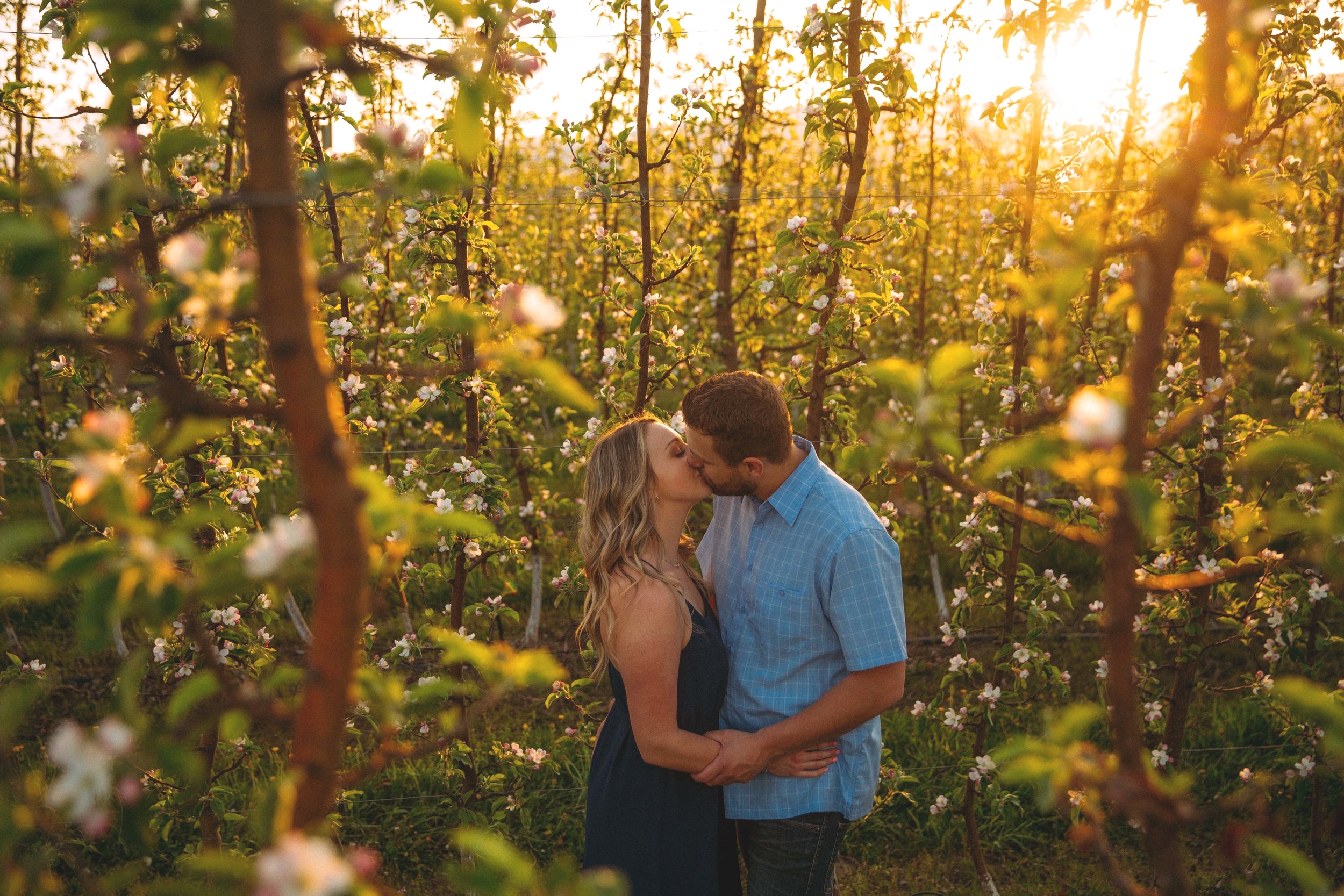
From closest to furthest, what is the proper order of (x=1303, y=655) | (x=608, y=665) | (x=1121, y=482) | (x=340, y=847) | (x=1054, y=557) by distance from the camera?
(x=1121, y=482), (x=608, y=665), (x=340, y=847), (x=1303, y=655), (x=1054, y=557)

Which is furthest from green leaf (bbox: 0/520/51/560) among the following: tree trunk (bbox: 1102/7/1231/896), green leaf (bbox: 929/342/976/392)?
tree trunk (bbox: 1102/7/1231/896)

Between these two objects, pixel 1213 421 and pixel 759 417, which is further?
pixel 1213 421

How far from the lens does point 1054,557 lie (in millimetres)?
5137

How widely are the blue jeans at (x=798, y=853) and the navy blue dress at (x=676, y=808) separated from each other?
0.13m

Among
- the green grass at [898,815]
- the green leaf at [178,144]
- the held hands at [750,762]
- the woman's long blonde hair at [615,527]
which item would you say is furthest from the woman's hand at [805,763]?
the green leaf at [178,144]

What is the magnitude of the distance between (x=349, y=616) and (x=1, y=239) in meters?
0.36

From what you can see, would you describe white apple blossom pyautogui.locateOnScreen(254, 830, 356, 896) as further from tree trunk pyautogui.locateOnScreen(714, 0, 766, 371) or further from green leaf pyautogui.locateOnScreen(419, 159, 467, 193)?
tree trunk pyautogui.locateOnScreen(714, 0, 766, 371)

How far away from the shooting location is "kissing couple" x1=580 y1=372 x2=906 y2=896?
2.05 m

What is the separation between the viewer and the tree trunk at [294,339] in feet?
2.30

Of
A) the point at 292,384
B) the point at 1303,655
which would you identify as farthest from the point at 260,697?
the point at 1303,655

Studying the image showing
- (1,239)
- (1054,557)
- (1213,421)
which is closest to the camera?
(1,239)

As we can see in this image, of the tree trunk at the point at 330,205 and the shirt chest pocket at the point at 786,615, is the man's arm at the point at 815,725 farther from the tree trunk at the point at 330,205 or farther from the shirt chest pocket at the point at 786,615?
the tree trunk at the point at 330,205

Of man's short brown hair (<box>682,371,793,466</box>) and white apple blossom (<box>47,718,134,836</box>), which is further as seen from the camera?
man's short brown hair (<box>682,371,793,466</box>)

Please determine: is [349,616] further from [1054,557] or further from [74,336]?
[1054,557]
